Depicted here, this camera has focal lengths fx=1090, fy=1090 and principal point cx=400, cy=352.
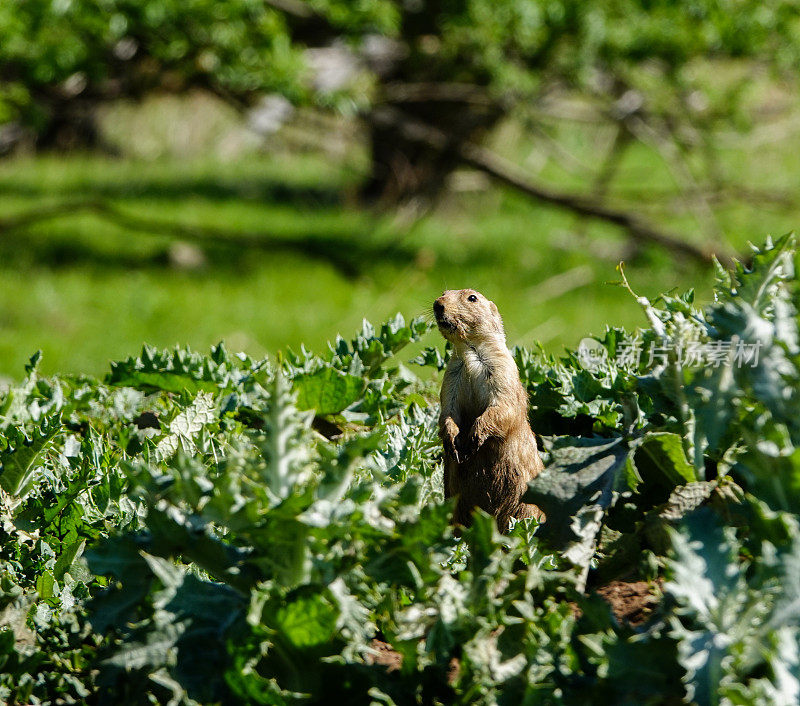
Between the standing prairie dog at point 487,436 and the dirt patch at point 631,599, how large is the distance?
22.8 inches

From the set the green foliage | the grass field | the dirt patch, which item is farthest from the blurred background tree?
the dirt patch

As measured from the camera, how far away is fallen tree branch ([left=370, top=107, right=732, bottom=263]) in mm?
9703

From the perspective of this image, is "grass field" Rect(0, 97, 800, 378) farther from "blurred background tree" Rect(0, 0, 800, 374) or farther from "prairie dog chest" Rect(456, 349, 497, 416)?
"prairie dog chest" Rect(456, 349, 497, 416)

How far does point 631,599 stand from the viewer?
2.23 metres

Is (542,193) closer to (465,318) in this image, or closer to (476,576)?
(465,318)

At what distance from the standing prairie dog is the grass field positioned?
4.65 meters

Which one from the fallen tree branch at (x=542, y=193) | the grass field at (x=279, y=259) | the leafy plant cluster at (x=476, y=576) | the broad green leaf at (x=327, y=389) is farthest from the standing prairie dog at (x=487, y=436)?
the fallen tree branch at (x=542, y=193)

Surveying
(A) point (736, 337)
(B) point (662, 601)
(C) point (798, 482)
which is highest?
(A) point (736, 337)

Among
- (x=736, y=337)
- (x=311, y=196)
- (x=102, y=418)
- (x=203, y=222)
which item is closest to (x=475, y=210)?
(x=311, y=196)

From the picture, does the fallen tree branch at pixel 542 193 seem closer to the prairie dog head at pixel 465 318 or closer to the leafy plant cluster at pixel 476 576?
the prairie dog head at pixel 465 318

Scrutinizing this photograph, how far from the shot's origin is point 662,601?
1872 mm

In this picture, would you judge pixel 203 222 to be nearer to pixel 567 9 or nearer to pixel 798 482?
pixel 567 9

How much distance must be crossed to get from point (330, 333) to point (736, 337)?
6.88m

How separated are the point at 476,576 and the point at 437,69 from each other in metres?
8.23
